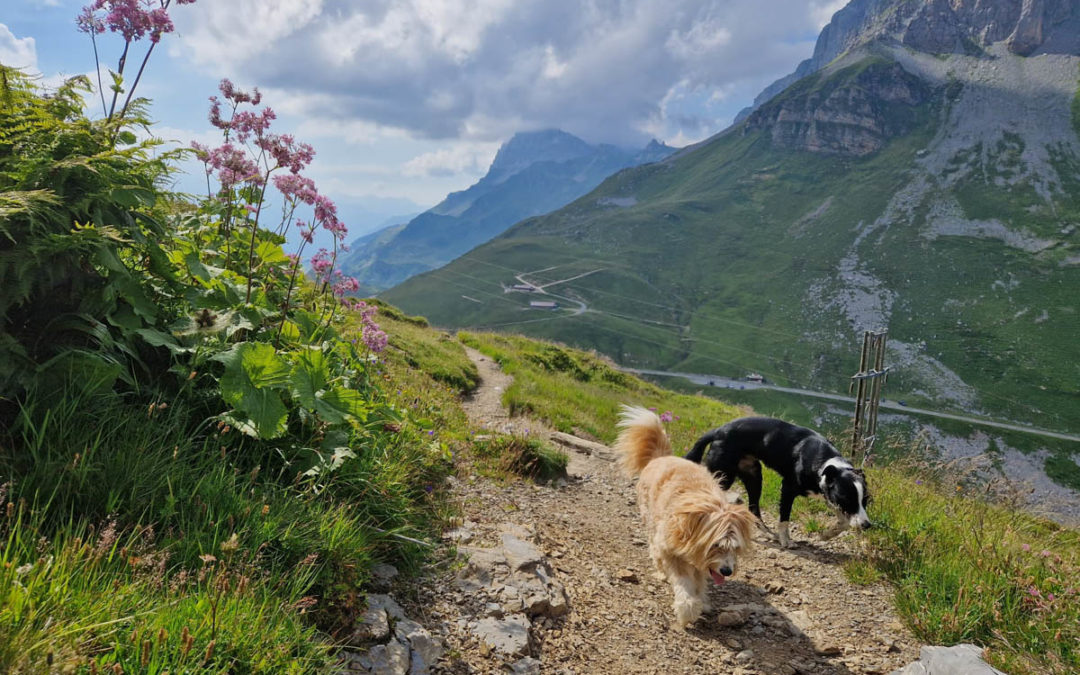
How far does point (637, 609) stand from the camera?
5.41 m

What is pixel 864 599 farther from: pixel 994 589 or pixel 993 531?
pixel 993 531

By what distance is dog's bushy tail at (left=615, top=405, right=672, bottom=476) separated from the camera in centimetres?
768

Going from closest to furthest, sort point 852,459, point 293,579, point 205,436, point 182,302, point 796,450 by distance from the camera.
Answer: point 293,579 → point 205,436 → point 182,302 → point 796,450 → point 852,459

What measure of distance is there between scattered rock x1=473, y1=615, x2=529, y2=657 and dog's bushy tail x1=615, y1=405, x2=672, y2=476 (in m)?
3.81

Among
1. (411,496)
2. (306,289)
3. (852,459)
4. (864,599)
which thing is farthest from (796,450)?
(306,289)

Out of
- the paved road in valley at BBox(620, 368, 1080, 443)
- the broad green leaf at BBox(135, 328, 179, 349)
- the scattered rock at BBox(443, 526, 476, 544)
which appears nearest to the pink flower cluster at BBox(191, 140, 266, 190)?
the broad green leaf at BBox(135, 328, 179, 349)

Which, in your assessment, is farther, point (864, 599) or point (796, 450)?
point (796, 450)

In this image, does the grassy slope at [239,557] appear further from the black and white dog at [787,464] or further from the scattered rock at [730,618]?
the scattered rock at [730,618]

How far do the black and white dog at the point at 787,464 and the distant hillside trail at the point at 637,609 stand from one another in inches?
27.8

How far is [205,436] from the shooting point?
4.02 m

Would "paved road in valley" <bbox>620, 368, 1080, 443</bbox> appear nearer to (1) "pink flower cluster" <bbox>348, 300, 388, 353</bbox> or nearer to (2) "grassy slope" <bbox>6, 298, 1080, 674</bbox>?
(1) "pink flower cluster" <bbox>348, 300, 388, 353</bbox>

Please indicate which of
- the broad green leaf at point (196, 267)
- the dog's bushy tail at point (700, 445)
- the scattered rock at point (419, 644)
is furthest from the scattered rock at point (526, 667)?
the dog's bushy tail at point (700, 445)

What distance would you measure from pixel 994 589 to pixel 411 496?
5.47 m

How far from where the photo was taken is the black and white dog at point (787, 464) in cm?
657
